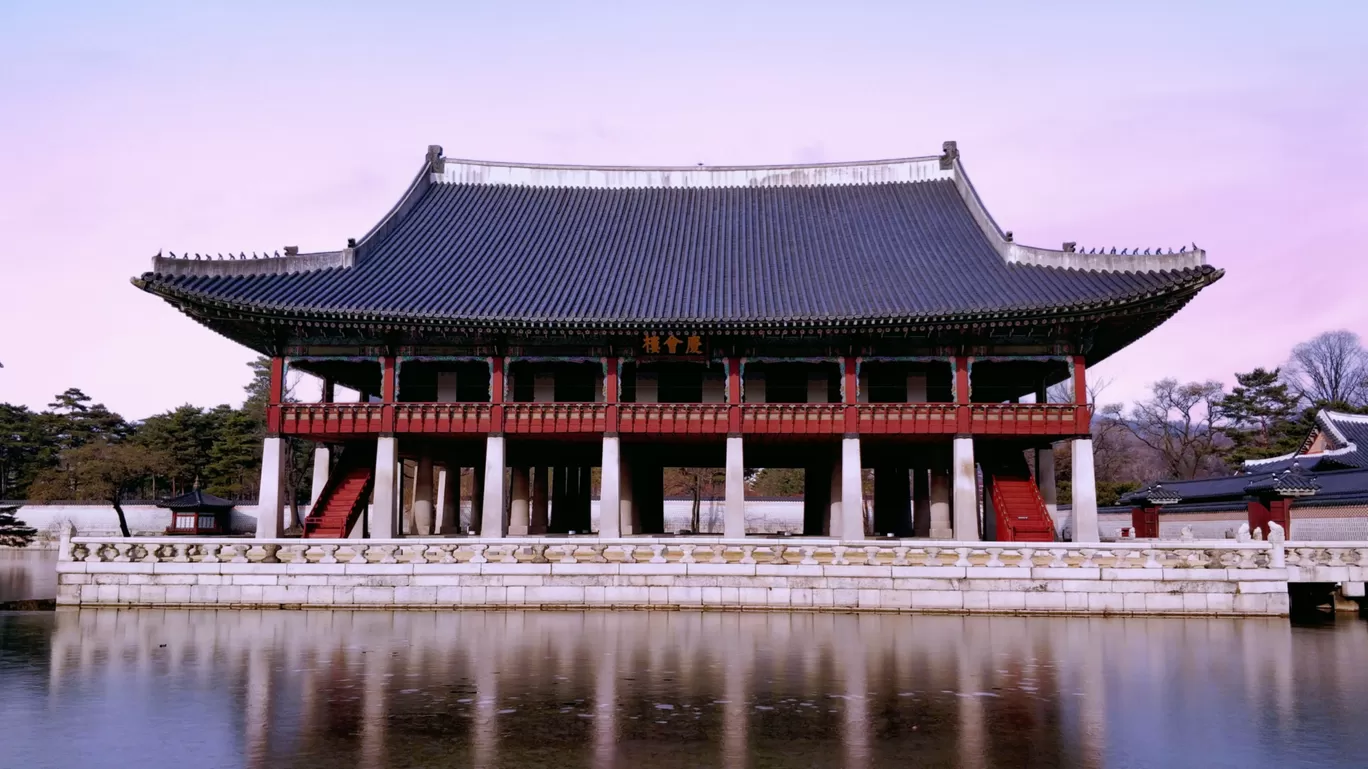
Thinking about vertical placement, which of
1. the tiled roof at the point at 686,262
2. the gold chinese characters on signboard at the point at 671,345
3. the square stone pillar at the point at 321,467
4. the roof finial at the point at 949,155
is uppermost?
the roof finial at the point at 949,155

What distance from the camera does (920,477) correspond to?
130 feet

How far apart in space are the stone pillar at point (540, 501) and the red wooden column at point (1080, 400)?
70.6ft

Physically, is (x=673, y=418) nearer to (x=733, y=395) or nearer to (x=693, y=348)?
(x=733, y=395)

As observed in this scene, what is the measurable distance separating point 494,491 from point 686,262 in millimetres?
10856

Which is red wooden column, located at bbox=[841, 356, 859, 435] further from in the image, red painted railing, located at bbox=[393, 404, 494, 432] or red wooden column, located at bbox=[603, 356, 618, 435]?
red painted railing, located at bbox=[393, 404, 494, 432]

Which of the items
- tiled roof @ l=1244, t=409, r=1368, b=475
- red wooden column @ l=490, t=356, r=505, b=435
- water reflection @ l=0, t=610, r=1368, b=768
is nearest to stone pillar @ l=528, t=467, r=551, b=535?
red wooden column @ l=490, t=356, r=505, b=435

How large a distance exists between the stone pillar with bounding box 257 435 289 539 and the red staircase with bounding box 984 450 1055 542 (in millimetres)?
22005

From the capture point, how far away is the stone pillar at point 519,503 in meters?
38.5

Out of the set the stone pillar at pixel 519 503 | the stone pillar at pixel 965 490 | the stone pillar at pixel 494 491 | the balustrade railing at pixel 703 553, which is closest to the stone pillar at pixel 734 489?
the balustrade railing at pixel 703 553

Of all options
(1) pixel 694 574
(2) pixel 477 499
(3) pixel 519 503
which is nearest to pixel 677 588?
(1) pixel 694 574

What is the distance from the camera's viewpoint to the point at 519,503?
39062 millimetres

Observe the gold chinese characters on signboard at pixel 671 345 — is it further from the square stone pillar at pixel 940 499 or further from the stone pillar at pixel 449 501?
the stone pillar at pixel 449 501

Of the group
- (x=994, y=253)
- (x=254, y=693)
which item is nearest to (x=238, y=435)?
(x=994, y=253)

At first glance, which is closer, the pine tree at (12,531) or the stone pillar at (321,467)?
the stone pillar at (321,467)
